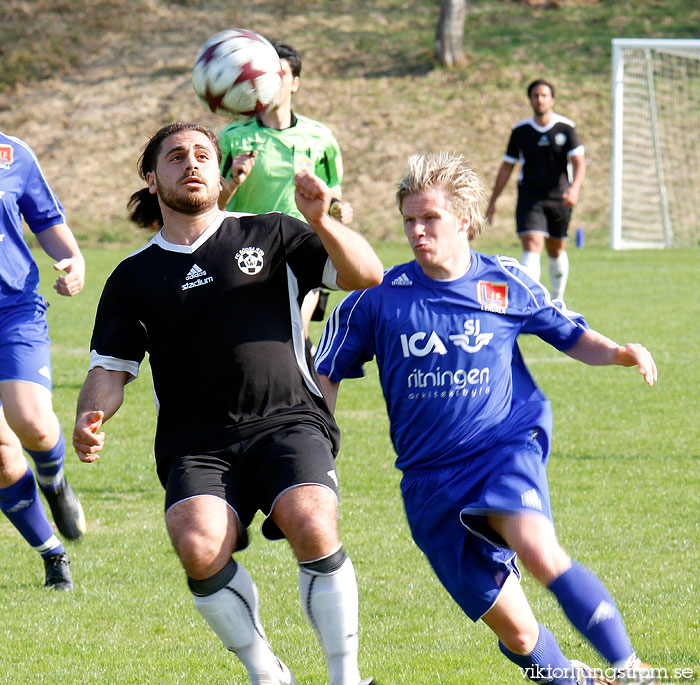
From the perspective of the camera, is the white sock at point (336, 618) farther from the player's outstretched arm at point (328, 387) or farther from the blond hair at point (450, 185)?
the blond hair at point (450, 185)

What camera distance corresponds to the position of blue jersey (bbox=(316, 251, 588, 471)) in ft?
12.1

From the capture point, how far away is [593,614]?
3266 mm

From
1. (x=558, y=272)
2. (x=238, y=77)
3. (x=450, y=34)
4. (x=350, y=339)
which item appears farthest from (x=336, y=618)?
(x=450, y=34)

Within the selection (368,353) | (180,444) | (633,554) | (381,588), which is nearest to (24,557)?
(381,588)

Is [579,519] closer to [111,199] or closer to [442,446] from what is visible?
[442,446]

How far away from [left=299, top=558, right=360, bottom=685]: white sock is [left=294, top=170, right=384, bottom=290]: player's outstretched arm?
0.95 metres

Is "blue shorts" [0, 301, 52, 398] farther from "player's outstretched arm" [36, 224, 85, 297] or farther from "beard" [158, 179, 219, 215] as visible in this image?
"beard" [158, 179, 219, 215]

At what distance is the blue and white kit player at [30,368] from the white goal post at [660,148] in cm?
1768

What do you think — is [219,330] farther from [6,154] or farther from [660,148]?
[660,148]

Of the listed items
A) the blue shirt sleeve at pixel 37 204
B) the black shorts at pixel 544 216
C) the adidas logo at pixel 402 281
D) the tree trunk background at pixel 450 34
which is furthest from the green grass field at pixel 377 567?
the tree trunk background at pixel 450 34

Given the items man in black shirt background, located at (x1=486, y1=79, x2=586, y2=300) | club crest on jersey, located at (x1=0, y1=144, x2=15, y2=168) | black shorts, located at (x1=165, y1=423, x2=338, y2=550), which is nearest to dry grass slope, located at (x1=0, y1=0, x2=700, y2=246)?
man in black shirt background, located at (x1=486, y1=79, x2=586, y2=300)

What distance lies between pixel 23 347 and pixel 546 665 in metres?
2.94

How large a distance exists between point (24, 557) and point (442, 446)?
2879mm

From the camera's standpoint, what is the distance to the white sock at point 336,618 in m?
3.55
